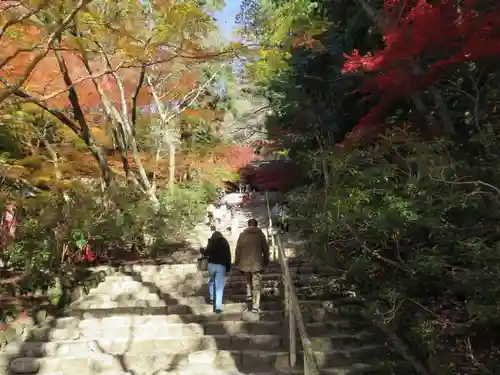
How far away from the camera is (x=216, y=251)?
7.17 meters

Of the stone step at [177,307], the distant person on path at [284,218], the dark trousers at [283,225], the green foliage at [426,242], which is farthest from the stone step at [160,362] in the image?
the dark trousers at [283,225]

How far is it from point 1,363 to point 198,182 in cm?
1730

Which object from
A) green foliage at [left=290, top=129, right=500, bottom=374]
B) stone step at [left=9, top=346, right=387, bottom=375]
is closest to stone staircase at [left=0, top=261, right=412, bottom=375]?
stone step at [left=9, top=346, right=387, bottom=375]

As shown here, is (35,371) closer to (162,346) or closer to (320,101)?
(162,346)

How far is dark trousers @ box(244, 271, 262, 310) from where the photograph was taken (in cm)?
682

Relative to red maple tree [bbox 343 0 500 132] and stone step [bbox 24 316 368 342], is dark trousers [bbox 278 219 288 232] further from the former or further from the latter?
stone step [bbox 24 316 368 342]

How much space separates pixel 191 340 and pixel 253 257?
4.77 feet

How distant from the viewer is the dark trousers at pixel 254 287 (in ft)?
22.4

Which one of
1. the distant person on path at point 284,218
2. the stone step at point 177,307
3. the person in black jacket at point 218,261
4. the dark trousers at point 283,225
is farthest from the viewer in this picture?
the dark trousers at point 283,225

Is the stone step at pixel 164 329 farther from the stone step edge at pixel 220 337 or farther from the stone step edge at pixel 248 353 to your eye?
the stone step edge at pixel 248 353

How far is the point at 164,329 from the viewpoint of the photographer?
6379mm

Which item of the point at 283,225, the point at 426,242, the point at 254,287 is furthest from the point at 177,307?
the point at 283,225

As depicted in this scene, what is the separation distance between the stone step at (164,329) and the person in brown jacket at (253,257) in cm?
52

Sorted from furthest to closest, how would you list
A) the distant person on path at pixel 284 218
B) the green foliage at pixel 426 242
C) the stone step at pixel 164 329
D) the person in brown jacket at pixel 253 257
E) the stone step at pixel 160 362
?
1. the distant person on path at pixel 284 218
2. the person in brown jacket at pixel 253 257
3. the stone step at pixel 164 329
4. the stone step at pixel 160 362
5. the green foliage at pixel 426 242
